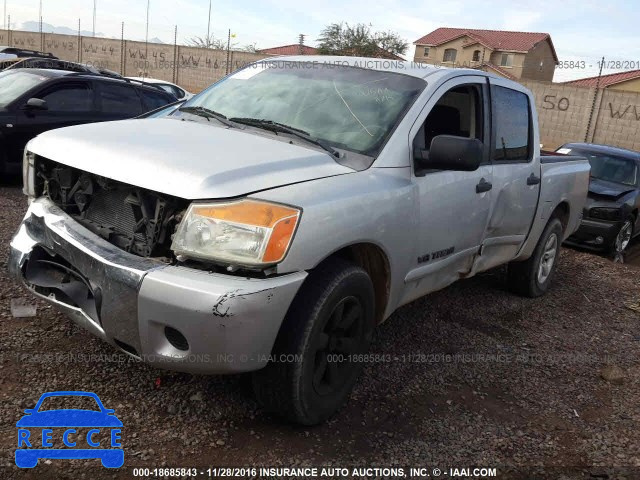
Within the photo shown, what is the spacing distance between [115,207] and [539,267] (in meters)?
3.93

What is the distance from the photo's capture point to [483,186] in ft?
12.1

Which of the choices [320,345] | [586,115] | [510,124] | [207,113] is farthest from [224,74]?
[320,345]

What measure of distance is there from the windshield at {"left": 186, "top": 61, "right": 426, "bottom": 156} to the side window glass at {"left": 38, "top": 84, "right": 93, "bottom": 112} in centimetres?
459

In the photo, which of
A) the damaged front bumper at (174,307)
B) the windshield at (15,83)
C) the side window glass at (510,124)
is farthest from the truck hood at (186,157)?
the windshield at (15,83)

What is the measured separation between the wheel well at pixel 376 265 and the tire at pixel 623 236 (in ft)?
20.7

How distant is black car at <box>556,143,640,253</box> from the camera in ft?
26.6

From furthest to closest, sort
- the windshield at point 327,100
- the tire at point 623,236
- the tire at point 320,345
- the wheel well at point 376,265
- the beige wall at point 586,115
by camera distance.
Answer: the beige wall at point 586,115
the tire at point 623,236
the windshield at point 327,100
the wheel well at point 376,265
the tire at point 320,345

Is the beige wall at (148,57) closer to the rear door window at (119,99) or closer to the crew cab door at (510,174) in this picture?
the rear door window at (119,99)

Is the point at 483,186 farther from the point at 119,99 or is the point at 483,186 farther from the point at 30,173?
the point at 119,99

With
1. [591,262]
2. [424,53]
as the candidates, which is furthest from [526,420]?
[424,53]

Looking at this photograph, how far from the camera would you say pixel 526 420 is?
3.17m

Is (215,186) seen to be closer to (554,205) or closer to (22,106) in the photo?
(554,205)

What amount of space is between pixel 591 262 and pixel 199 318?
626cm

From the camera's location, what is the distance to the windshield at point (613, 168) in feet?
28.9
